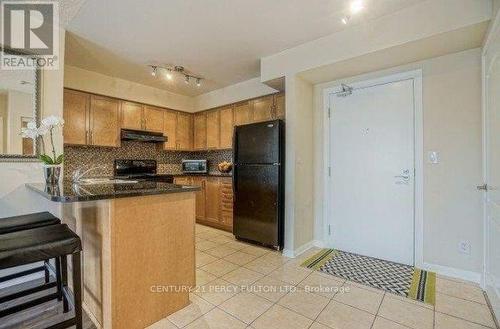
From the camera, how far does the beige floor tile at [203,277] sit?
2.27 metres

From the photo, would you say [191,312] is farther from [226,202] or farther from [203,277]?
[226,202]

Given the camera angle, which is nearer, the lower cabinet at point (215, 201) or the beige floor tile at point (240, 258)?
the beige floor tile at point (240, 258)

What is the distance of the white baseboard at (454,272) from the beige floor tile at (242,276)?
1737 mm

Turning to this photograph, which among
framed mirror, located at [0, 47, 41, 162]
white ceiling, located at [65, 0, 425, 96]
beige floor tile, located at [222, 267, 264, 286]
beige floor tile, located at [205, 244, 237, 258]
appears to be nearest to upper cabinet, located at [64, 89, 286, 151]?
white ceiling, located at [65, 0, 425, 96]

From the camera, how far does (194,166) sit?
480 cm

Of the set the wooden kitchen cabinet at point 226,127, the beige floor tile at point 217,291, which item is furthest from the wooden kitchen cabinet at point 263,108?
the beige floor tile at point 217,291

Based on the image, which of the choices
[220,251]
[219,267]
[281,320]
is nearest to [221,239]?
[220,251]

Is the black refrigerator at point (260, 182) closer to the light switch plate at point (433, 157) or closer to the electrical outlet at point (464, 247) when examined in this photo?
the light switch plate at point (433, 157)

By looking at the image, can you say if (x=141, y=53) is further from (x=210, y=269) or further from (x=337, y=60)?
(x=210, y=269)

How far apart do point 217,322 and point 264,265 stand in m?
1.03

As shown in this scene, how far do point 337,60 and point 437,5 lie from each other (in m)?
Result: 0.88

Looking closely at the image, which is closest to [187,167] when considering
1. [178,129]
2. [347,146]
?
[178,129]

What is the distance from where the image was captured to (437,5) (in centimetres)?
205

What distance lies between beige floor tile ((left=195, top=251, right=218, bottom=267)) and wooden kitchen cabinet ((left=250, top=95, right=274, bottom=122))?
2216 mm
